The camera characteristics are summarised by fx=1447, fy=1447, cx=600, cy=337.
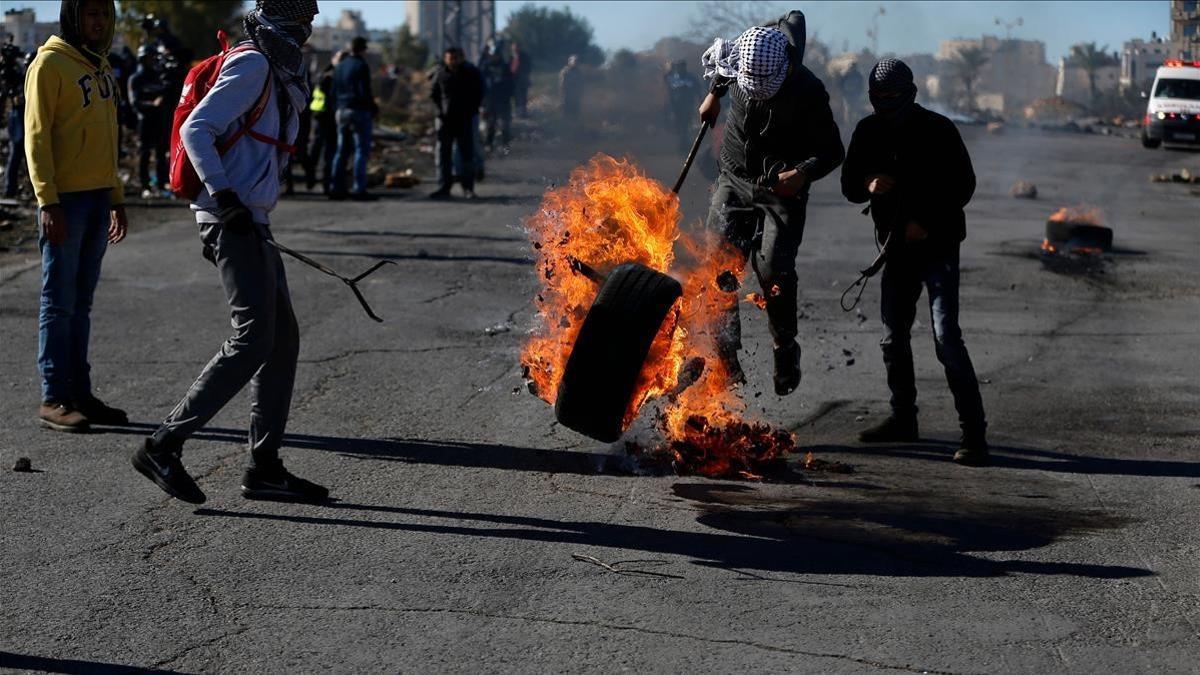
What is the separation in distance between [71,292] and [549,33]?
103320 mm

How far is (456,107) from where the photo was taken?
19.5 meters

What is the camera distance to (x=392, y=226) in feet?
54.6

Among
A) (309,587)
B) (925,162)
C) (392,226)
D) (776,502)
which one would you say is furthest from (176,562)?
(392,226)

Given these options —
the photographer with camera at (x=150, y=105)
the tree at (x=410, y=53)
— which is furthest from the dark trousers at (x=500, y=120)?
the tree at (x=410, y=53)

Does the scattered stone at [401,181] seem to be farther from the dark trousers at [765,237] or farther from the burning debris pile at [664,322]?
the burning debris pile at [664,322]

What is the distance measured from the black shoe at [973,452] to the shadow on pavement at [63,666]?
4.11m

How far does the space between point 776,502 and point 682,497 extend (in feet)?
1.33

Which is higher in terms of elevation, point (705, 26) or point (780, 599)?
point (705, 26)

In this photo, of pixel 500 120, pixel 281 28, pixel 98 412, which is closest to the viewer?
pixel 281 28

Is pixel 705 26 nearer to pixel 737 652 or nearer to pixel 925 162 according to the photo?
pixel 925 162

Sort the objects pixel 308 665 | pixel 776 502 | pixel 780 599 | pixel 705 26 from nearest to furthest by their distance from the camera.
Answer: pixel 308 665 < pixel 780 599 < pixel 776 502 < pixel 705 26

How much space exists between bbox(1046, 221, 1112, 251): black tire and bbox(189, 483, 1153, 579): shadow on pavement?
9.55m

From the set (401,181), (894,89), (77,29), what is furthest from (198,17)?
(894,89)

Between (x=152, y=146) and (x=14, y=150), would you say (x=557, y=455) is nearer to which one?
(x=14, y=150)
